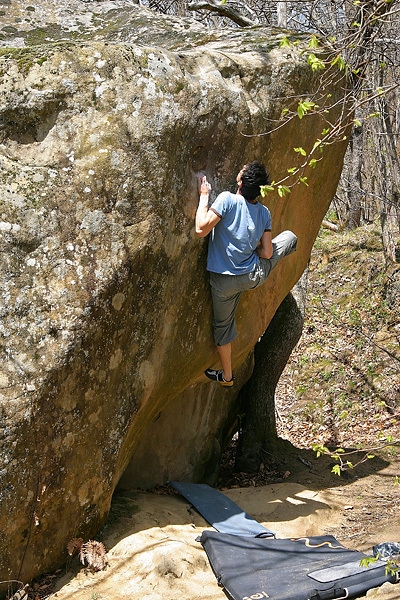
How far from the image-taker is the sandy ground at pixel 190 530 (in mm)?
5199

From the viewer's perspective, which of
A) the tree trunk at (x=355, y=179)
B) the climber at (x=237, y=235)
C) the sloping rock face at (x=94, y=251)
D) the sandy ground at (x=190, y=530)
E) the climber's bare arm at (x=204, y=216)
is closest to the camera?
the sloping rock face at (x=94, y=251)

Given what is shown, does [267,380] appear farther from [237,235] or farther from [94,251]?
[94,251]

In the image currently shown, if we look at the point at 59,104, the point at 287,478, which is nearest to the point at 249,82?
the point at 59,104

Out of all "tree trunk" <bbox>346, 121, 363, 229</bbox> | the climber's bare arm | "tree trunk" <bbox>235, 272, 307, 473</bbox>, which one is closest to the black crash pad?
the climber's bare arm

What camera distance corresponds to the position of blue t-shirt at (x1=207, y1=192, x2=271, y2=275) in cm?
613

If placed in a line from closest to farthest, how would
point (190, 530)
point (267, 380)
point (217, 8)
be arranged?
point (190, 530) → point (217, 8) → point (267, 380)

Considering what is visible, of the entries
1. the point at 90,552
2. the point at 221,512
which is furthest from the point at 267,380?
the point at 90,552

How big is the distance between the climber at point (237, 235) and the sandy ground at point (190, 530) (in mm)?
2073

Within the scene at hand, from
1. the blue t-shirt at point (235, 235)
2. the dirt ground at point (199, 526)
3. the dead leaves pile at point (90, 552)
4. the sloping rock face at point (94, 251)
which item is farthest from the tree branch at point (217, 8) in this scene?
the dead leaves pile at point (90, 552)

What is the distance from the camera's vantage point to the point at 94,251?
533 cm

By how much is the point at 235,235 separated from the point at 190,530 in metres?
2.72

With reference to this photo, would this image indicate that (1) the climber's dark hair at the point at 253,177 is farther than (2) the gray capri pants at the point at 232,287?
No

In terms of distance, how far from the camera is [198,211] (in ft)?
19.6

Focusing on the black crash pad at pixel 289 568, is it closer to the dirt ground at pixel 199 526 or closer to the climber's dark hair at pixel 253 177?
the dirt ground at pixel 199 526
